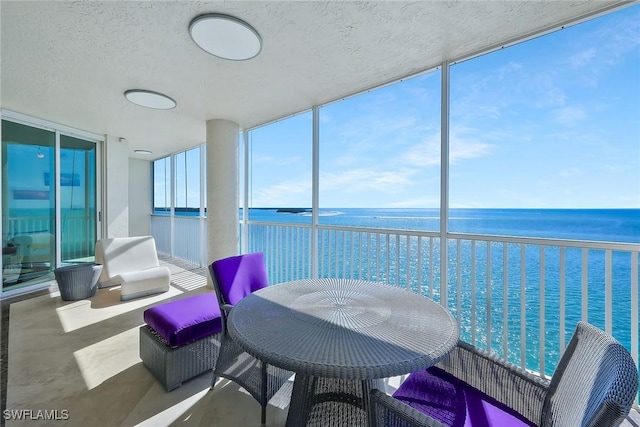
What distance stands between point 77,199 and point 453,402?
617 cm

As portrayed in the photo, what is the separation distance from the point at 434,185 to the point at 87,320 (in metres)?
4.13

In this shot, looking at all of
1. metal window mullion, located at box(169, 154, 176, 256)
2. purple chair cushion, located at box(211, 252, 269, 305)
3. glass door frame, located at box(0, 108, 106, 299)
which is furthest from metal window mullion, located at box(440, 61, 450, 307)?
metal window mullion, located at box(169, 154, 176, 256)

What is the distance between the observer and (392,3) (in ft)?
5.62

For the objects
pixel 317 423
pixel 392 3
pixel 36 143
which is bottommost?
pixel 317 423

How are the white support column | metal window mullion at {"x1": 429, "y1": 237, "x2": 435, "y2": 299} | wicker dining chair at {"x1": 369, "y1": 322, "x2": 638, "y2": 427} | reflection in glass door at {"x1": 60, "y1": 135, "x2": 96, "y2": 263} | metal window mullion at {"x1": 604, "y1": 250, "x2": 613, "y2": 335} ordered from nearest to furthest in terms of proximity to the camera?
wicker dining chair at {"x1": 369, "y1": 322, "x2": 638, "y2": 427}
metal window mullion at {"x1": 604, "y1": 250, "x2": 613, "y2": 335}
metal window mullion at {"x1": 429, "y1": 237, "x2": 435, "y2": 299}
the white support column
reflection in glass door at {"x1": 60, "y1": 135, "x2": 96, "y2": 263}

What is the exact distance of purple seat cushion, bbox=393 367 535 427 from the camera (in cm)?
98

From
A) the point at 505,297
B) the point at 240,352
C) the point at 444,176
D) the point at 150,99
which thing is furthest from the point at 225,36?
the point at 505,297

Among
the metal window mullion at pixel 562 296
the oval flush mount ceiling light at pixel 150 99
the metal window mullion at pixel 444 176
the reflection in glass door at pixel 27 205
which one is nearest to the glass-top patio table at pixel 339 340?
the metal window mullion at pixel 444 176

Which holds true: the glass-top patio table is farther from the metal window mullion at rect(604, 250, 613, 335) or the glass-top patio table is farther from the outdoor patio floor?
the metal window mullion at rect(604, 250, 613, 335)

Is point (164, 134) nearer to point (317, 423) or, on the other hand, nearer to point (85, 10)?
point (85, 10)

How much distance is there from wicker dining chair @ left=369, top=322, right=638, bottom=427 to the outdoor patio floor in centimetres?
91

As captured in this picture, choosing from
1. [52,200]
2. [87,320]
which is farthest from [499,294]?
[52,200]

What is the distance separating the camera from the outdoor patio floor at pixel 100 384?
1566mm

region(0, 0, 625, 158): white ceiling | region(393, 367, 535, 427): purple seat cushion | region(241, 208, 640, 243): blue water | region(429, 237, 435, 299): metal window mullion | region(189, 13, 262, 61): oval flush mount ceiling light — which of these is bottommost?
region(393, 367, 535, 427): purple seat cushion
